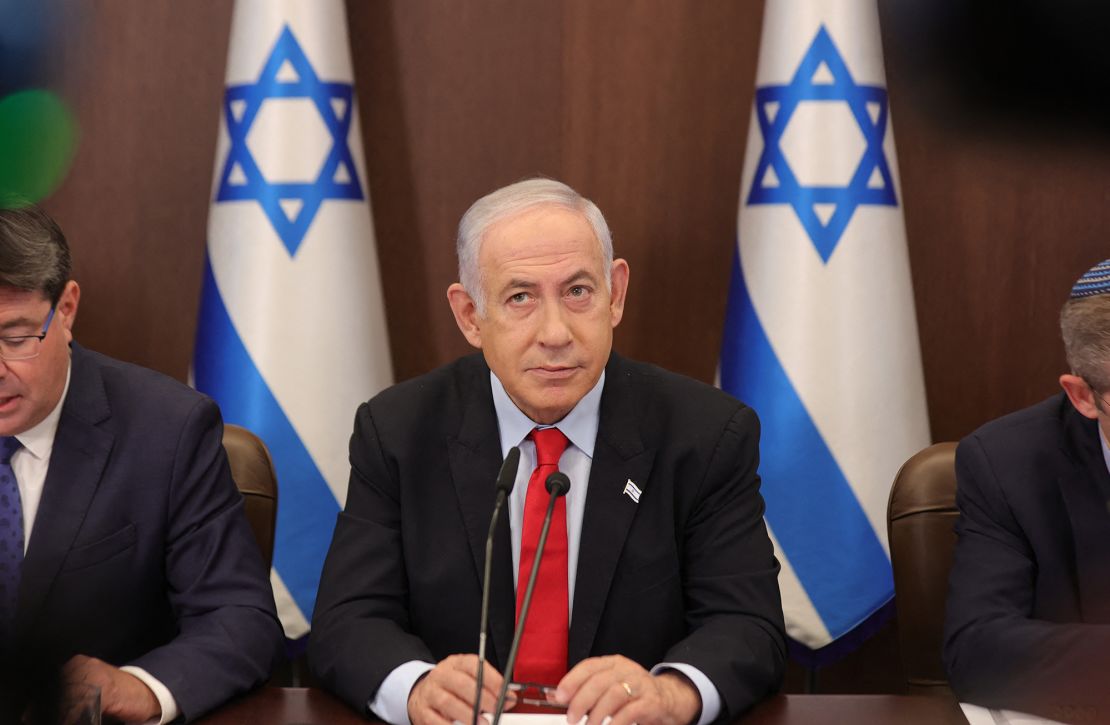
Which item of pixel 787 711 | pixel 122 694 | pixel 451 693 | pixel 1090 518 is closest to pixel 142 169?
pixel 122 694

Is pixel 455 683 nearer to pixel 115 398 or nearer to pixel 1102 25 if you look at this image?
pixel 115 398

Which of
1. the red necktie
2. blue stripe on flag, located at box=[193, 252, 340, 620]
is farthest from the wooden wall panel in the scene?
the red necktie

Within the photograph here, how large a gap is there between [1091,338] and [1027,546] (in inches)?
16.0

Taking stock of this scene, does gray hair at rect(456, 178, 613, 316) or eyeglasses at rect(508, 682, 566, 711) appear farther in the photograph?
gray hair at rect(456, 178, 613, 316)

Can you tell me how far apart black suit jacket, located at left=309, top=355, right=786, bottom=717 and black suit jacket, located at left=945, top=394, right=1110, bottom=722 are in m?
Result: 0.33

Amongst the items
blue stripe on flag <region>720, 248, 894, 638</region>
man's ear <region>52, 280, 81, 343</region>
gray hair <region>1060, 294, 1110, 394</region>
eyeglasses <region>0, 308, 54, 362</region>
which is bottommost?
blue stripe on flag <region>720, 248, 894, 638</region>

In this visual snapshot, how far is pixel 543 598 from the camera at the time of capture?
2215mm

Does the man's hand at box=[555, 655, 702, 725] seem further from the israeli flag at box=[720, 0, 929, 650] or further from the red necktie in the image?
the israeli flag at box=[720, 0, 929, 650]

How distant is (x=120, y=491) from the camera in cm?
230

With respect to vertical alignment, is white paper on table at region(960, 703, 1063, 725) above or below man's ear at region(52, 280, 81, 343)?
below

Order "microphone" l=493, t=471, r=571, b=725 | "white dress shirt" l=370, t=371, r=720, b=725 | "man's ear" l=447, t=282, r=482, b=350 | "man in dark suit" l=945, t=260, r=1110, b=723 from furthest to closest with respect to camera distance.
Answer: "man's ear" l=447, t=282, r=482, b=350
"white dress shirt" l=370, t=371, r=720, b=725
"man in dark suit" l=945, t=260, r=1110, b=723
"microphone" l=493, t=471, r=571, b=725

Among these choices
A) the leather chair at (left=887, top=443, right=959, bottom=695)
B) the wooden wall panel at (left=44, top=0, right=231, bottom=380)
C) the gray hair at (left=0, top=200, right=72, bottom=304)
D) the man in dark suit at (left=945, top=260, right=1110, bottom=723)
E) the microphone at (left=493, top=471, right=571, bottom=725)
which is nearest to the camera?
the microphone at (left=493, top=471, right=571, bottom=725)

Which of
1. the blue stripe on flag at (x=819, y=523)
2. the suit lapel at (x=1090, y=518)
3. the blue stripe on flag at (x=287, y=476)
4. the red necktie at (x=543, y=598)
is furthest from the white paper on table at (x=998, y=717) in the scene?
the blue stripe on flag at (x=287, y=476)

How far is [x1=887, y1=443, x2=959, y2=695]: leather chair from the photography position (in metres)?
2.49
